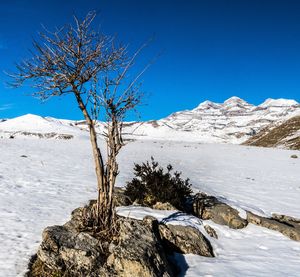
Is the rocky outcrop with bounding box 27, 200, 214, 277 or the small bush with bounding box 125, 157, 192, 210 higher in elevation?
the small bush with bounding box 125, 157, 192, 210

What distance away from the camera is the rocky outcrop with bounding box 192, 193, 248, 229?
10082 millimetres

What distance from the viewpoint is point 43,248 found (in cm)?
697

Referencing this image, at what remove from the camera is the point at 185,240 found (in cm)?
826

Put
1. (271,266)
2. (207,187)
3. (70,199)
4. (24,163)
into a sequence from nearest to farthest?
(271,266), (70,199), (207,187), (24,163)

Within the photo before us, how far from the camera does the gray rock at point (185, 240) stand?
812cm

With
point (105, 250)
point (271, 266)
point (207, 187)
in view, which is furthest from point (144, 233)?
point (207, 187)

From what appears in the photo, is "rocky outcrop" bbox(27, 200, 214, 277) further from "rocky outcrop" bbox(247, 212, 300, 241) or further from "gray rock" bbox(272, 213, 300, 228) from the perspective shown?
"gray rock" bbox(272, 213, 300, 228)

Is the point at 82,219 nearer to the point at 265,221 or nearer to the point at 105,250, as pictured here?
the point at 105,250

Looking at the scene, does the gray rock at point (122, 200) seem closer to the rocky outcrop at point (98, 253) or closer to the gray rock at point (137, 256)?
the rocky outcrop at point (98, 253)

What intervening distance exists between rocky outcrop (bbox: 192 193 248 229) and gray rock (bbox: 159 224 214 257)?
170 centimetres

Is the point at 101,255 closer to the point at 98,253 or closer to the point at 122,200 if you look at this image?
the point at 98,253

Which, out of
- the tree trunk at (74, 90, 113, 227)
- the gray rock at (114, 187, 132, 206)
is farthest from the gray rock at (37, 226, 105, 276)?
the gray rock at (114, 187, 132, 206)

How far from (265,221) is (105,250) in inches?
216

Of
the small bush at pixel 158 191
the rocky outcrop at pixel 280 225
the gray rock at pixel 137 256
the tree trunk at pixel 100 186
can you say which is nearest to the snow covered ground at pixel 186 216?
the rocky outcrop at pixel 280 225
